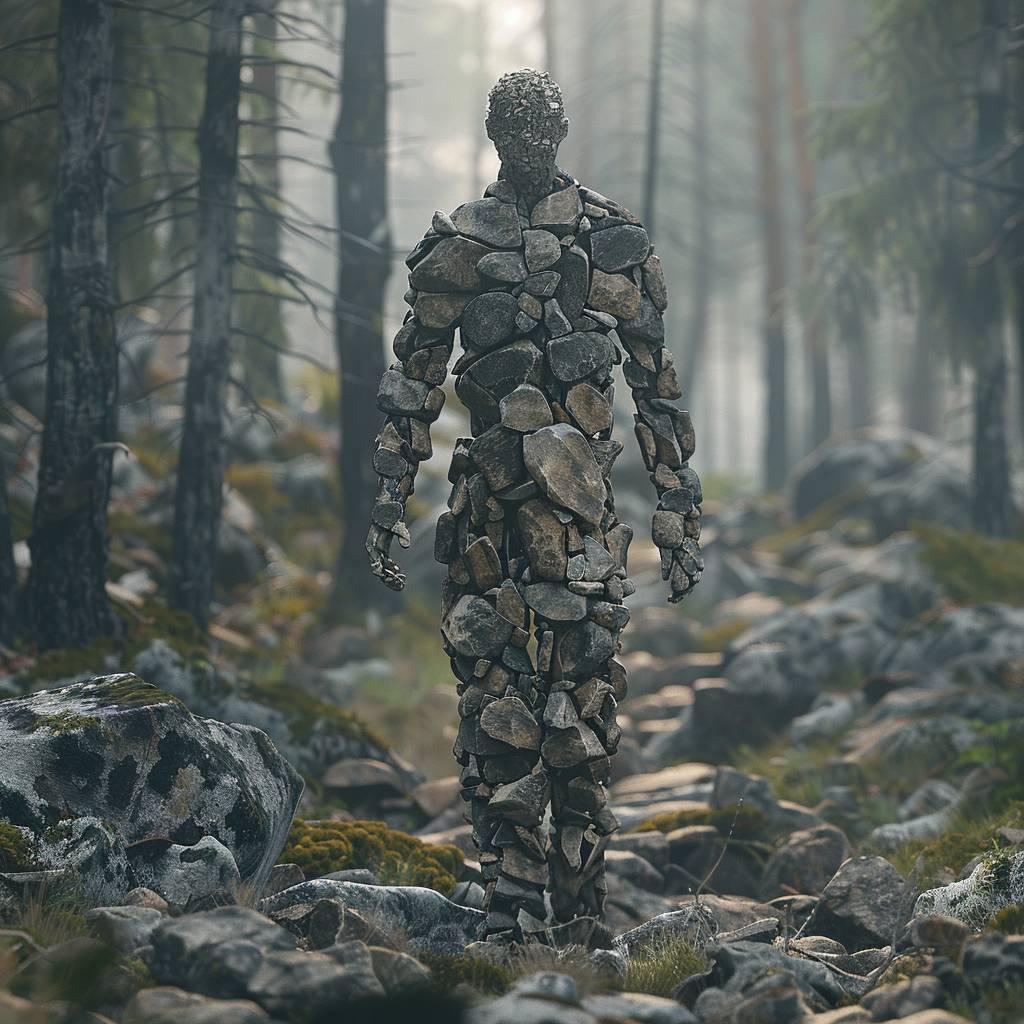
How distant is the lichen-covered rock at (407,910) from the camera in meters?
5.71

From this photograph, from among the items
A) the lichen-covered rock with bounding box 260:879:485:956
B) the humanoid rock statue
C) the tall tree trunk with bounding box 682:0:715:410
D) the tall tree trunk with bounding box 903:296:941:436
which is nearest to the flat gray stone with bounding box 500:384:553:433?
the humanoid rock statue

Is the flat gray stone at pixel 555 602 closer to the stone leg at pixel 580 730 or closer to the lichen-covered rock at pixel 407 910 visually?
the stone leg at pixel 580 730

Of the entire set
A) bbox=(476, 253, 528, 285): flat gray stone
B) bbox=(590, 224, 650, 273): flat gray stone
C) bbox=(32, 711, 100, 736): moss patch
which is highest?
bbox=(590, 224, 650, 273): flat gray stone

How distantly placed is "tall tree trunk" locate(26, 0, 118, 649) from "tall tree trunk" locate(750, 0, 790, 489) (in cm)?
1553

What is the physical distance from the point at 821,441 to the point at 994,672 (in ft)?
44.6

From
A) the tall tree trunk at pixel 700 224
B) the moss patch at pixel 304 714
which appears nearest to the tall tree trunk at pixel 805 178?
the tall tree trunk at pixel 700 224

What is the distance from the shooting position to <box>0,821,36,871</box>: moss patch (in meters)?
5.17

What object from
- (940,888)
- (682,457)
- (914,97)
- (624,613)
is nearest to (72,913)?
(624,613)

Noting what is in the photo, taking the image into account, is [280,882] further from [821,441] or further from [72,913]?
[821,441]

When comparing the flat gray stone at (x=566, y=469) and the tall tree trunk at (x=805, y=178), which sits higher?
the tall tree trunk at (x=805, y=178)

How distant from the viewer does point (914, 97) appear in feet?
53.3

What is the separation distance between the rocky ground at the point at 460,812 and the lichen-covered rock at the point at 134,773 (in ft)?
0.05

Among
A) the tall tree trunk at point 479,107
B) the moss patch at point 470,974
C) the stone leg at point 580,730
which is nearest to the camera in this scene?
the moss patch at point 470,974

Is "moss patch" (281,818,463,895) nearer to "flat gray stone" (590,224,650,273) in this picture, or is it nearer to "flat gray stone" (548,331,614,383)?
"flat gray stone" (548,331,614,383)
